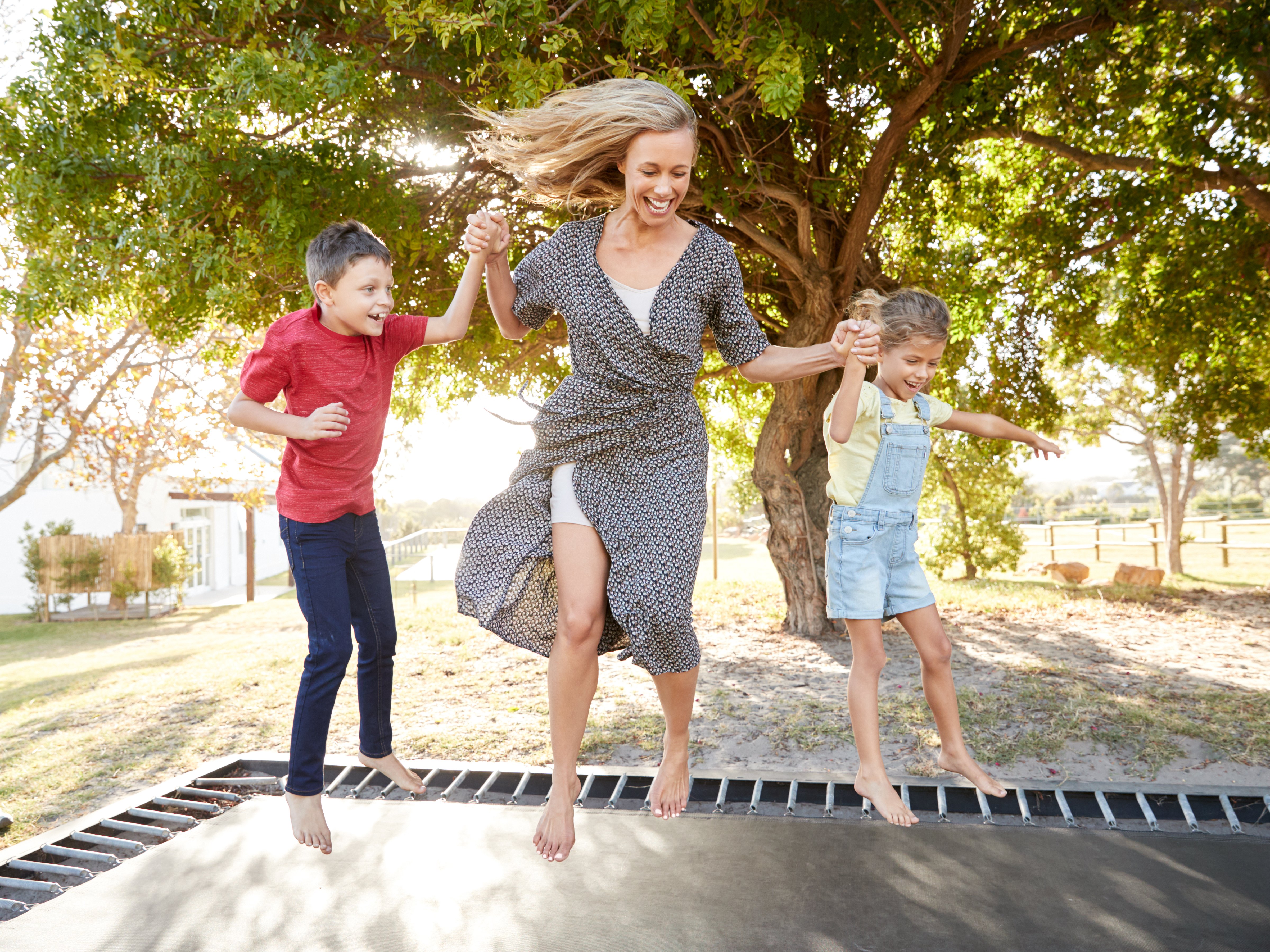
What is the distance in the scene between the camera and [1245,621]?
7.45m

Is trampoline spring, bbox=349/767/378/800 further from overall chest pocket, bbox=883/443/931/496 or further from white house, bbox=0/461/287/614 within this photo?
white house, bbox=0/461/287/614

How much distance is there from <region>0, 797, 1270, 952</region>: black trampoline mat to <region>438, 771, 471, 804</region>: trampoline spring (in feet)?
1.03

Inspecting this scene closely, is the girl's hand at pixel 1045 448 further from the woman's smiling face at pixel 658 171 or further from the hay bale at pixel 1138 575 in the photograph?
the hay bale at pixel 1138 575

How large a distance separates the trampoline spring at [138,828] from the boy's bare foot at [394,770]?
3.38ft

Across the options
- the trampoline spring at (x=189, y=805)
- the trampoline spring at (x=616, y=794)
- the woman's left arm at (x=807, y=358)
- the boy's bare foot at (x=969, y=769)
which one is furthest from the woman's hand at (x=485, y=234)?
the trampoline spring at (x=189, y=805)

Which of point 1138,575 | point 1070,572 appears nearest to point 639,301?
point 1138,575

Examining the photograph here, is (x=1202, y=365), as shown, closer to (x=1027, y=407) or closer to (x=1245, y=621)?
(x=1027, y=407)

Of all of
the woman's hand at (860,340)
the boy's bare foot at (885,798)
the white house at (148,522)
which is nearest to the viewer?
the woman's hand at (860,340)

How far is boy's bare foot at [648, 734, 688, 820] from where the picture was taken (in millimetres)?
2561

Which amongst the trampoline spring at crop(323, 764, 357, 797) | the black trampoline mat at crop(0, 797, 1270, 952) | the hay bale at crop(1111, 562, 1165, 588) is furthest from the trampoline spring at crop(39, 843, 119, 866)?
the hay bale at crop(1111, 562, 1165, 588)

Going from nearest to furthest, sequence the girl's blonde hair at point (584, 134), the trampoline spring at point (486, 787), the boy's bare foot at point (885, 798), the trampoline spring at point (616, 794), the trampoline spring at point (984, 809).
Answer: the girl's blonde hair at point (584, 134)
the boy's bare foot at point (885, 798)
the trampoline spring at point (984, 809)
the trampoline spring at point (616, 794)
the trampoline spring at point (486, 787)

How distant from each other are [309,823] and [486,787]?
1.28 metres

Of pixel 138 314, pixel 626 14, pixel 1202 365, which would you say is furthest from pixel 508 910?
pixel 1202 365

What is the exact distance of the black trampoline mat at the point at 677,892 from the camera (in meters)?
2.40
